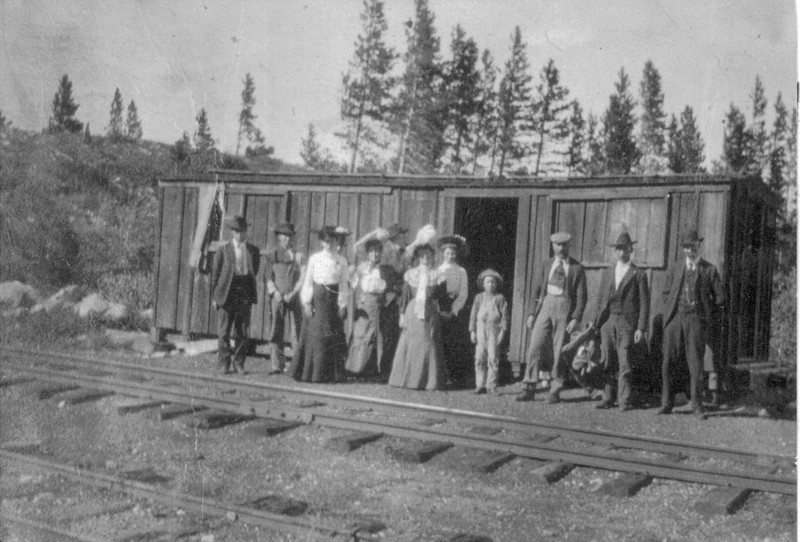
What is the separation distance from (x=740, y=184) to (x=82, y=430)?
7116 millimetres

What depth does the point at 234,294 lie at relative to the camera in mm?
9352

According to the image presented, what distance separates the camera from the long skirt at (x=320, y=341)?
→ 8.67 meters

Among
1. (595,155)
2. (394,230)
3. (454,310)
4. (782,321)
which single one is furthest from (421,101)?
(782,321)

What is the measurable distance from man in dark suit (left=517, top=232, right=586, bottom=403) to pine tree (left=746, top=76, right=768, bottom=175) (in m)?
2.22

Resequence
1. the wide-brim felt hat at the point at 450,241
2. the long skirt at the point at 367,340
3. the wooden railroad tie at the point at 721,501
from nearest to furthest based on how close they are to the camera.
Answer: the wooden railroad tie at the point at 721,501 → the wide-brim felt hat at the point at 450,241 → the long skirt at the point at 367,340

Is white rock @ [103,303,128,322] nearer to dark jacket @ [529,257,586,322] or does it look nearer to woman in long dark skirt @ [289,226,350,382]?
woman in long dark skirt @ [289,226,350,382]

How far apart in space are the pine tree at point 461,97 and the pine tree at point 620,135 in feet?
5.60

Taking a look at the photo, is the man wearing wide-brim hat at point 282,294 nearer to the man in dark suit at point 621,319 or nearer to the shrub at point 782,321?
the man in dark suit at point 621,319

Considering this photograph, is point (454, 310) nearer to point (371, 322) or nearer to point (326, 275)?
point (371, 322)

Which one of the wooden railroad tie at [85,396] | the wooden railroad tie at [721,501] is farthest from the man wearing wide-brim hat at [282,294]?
the wooden railroad tie at [721,501]

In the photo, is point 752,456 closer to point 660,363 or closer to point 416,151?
point 660,363

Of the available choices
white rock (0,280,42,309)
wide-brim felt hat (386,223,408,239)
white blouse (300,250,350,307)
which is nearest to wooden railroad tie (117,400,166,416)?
white blouse (300,250,350,307)

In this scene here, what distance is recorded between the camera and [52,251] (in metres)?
9.80

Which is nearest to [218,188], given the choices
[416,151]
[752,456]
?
[416,151]
